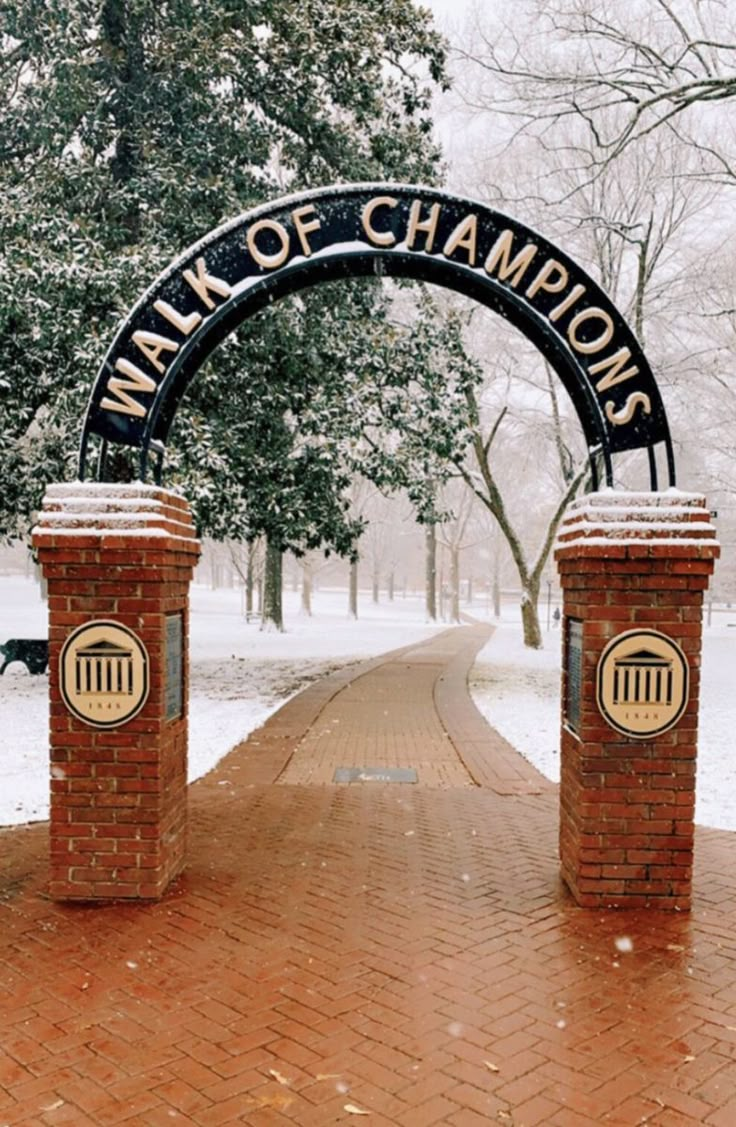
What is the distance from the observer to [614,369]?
496 cm

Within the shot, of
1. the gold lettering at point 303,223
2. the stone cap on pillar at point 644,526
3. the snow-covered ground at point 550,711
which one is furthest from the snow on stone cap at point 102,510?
the snow-covered ground at point 550,711

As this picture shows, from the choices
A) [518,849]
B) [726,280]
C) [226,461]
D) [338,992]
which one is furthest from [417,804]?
[726,280]

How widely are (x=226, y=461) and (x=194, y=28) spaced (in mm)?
5736

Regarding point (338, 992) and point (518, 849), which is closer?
point (338, 992)

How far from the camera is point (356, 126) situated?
13352 mm

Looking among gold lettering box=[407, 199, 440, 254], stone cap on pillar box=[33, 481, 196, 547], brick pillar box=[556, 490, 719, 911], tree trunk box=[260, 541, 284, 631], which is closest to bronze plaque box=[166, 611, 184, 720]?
stone cap on pillar box=[33, 481, 196, 547]

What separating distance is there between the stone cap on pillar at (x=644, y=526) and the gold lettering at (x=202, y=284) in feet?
7.56

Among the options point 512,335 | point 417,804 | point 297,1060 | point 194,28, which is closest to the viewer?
point 297,1060

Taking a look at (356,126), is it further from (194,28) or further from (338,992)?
(338,992)

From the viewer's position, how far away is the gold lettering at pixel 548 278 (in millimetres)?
4996

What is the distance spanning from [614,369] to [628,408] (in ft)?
0.75

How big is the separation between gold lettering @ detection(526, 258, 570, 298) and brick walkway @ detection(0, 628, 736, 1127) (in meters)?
3.34

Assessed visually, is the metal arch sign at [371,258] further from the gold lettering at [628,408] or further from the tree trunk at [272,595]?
the tree trunk at [272,595]

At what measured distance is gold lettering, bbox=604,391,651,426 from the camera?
4.98m
